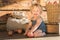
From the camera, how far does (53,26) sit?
1.52m

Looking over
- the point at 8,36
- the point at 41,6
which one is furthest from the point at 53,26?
the point at 8,36

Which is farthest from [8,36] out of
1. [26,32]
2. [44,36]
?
[44,36]

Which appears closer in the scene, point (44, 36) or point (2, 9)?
point (44, 36)

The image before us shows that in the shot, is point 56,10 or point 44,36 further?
point 56,10

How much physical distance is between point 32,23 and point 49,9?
192 mm

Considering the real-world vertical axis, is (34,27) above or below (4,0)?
below

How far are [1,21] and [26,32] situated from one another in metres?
0.24

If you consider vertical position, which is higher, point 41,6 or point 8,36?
point 41,6

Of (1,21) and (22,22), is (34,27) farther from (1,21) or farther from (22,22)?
(1,21)

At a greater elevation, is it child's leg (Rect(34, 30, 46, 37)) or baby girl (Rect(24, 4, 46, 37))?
baby girl (Rect(24, 4, 46, 37))

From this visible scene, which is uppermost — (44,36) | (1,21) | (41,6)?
(41,6)

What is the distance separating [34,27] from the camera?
1.41 meters

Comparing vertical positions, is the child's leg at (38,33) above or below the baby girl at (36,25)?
below

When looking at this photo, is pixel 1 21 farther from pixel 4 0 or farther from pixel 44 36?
pixel 44 36
